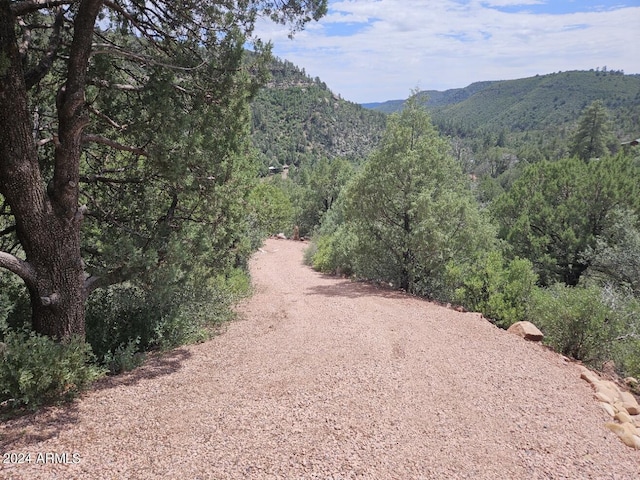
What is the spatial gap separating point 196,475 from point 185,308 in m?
4.26

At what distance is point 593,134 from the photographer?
3966cm

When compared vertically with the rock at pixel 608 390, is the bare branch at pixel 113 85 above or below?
above

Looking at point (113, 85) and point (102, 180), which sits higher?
point (113, 85)

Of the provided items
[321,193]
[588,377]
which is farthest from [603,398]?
[321,193]

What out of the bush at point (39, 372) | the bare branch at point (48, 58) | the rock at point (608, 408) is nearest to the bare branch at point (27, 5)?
the bare branch at point (48, 58)

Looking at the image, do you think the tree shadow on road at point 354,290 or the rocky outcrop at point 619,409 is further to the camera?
the tree shadow on road at point 354,290

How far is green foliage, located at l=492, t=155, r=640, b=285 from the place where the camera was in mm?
17500

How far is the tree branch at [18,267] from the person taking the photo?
458 cm

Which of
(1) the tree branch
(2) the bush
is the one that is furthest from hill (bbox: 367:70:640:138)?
(2) the bush

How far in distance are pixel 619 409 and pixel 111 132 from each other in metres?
7.73

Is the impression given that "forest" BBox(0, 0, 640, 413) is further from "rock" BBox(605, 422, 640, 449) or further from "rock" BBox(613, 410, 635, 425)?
"rock" BBox(605, 422, 640, 449)

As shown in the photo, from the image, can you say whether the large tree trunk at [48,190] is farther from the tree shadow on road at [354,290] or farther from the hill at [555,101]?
the hill at [555,101]

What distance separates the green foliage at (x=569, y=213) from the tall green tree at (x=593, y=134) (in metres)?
22.9

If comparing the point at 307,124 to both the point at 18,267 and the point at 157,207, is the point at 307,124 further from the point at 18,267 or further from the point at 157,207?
the point at 18,267
